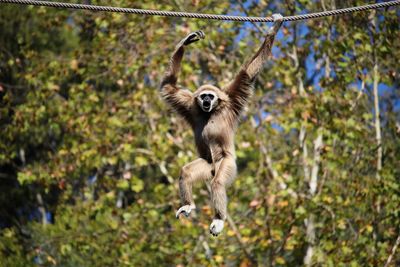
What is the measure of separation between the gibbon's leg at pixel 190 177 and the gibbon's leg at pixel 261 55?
104cm

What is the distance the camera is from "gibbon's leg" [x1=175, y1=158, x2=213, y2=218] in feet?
22.1

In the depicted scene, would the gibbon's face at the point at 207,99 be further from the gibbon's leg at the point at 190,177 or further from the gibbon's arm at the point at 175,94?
the gibbon's leg at the point at 190,177

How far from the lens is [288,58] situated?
12.3 meters

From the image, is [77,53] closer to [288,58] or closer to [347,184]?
[288,58]

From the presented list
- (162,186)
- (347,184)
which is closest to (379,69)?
(347,184)

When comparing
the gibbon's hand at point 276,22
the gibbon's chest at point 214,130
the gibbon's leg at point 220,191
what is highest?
the gibbon's hand at point 276,22

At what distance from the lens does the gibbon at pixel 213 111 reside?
278 inches

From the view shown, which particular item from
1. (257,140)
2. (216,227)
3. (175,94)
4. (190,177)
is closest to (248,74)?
Result: (175,94)

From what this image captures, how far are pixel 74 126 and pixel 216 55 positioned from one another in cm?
297

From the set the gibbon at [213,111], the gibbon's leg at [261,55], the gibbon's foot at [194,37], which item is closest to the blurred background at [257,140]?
the gibbon at [213,111]

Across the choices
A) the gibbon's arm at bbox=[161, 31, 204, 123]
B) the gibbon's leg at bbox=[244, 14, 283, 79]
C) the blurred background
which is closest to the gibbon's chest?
the gibbon's arm at bbox=[161, 31, 204, 123]

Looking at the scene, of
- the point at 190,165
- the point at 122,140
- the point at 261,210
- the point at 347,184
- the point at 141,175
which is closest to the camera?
the point at 190,165

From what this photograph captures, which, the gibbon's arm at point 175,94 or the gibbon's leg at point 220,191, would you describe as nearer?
the gibbon's leg at point 220,191

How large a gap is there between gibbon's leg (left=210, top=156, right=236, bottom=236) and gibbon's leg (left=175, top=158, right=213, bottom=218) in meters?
0.17
